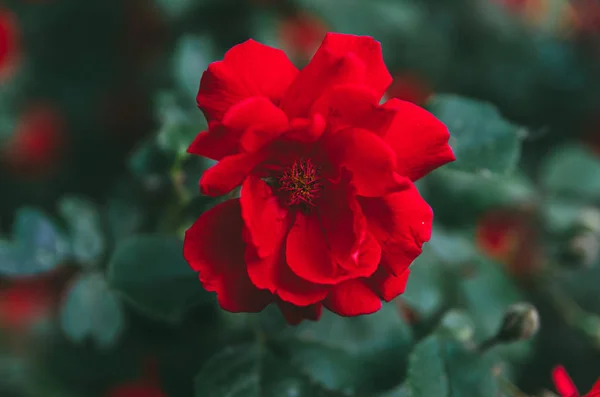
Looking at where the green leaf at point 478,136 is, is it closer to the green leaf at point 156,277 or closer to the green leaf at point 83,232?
the green leaf at point 156,277

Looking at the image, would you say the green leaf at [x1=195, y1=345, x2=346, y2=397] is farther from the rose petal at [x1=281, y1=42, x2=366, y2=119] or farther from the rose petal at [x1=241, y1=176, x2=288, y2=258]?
the rose petal at [x1=281, y1=42, x2=366, y2=119]

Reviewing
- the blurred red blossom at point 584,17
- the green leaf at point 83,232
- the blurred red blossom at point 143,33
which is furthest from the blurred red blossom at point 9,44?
the blurred red blossom at point 584,17

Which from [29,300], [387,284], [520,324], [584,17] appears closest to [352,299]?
[387,284]

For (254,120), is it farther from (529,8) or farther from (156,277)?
(529,8)

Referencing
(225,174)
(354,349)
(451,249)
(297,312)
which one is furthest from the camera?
(451,249)

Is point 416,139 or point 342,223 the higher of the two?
point 416,139

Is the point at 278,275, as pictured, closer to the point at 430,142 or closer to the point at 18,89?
the point at 430,142

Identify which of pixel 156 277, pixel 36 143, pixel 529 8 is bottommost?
pixel 36 143
